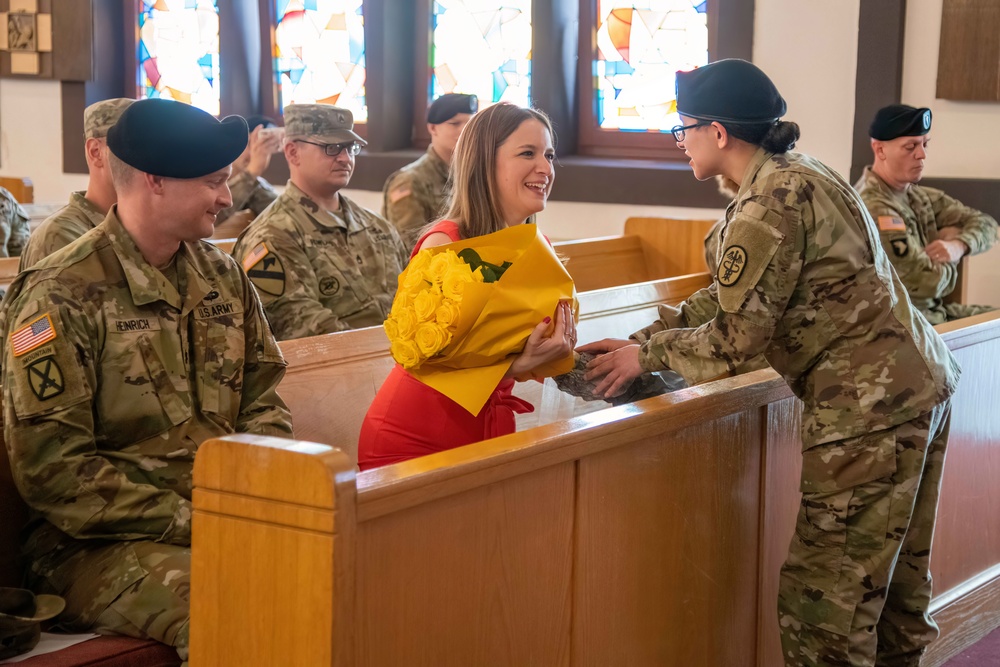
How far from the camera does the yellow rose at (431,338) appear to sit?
215 cm

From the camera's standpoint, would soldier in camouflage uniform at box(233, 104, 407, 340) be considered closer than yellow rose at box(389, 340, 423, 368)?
No

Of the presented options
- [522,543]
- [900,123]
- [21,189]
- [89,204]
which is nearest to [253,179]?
[21,189]

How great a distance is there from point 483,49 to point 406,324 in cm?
520

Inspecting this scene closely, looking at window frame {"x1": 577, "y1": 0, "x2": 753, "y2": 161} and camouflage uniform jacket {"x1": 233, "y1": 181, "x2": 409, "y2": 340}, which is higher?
window frame {"x1": 577, "y1": 0, "x2": 753, "y2": 161}

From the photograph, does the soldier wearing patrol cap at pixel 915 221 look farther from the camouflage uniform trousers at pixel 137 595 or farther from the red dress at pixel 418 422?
the camouflage uniform trousers at pixel 137 595

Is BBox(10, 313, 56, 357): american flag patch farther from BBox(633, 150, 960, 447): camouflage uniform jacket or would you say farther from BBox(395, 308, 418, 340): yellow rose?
BBox(633, 150, 960, 447): camouflage uniform jacket

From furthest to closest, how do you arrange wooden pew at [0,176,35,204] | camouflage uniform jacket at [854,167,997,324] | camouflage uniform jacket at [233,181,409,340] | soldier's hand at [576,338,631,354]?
wooden pew at [0,176,35,204] → camouflage uniform jacket at [854,167,997,324] → camouflage uniform jacket at [233,181,409,340] → soldier's hand at [576,338,631,354]

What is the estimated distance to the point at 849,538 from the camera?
2.40m

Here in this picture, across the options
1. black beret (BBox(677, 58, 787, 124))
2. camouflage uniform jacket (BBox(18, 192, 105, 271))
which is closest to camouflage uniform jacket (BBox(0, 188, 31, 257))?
camouflage uniform jacket (BBox(18, 192, 105, 271))

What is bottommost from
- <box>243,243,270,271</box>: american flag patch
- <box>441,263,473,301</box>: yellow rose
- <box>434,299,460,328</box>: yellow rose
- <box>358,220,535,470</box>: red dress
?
<box>358,220,535,470</box>: red dress

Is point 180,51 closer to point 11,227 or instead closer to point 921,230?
point 11,227

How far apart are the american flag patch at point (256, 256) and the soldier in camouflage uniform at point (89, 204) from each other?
2.02 ft

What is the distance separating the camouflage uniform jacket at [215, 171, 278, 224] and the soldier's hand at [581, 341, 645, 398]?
3.78 meters

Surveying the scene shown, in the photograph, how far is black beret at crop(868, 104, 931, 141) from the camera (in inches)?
185
